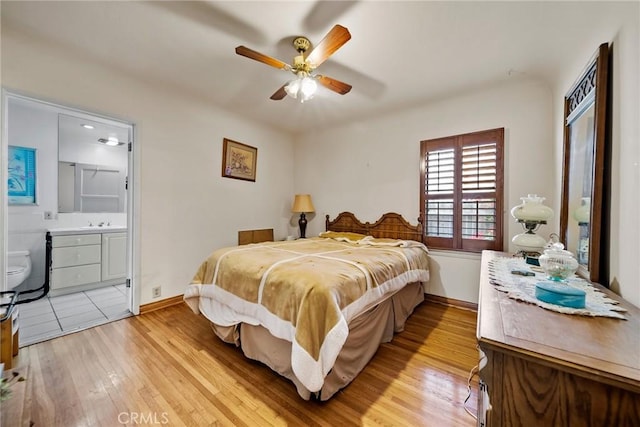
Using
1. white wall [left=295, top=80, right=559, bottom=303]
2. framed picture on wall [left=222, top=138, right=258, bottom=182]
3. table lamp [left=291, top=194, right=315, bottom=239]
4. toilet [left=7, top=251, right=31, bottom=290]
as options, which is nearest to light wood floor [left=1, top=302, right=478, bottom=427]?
white wall [left=295, top=80, right=559, bottom=303]

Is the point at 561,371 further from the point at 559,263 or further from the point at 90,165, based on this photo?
the point at 90,165

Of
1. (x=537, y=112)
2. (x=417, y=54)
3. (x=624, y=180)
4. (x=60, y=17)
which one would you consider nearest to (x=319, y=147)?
(x=417, y=54)

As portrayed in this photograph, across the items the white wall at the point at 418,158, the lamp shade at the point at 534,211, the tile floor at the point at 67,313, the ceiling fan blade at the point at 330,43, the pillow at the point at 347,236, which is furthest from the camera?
the pillow at the point at 347,236

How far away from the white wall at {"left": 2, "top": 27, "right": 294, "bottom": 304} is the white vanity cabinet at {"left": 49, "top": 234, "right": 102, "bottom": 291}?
157cm

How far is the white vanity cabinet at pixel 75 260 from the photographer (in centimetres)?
320

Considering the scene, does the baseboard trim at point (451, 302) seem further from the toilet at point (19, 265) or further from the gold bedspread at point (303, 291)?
the toilet at point (19, 265)

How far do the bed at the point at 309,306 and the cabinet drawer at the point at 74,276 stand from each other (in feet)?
7.88

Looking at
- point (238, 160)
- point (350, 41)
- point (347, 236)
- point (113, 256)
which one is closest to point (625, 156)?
point (350, 41)

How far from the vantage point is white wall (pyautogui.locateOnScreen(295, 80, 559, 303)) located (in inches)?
99.6

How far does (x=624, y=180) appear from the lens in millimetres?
1159

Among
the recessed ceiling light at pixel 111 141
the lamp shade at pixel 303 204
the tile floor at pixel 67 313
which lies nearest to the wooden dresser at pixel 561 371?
the tile floor at pixel 67 313

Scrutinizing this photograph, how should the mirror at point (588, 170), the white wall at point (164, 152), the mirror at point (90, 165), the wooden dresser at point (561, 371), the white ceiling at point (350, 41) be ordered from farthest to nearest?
1. the mirror at point (90, 165)
2. the white wall at point (164, 152)
3. the white ceiling at point (350, 41)
4. the mirror at point (588, 170)
5. the wooden dresser at point (561, 371)

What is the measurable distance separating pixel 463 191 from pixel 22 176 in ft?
18.4

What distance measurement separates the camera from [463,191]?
Answer: 286 cm
